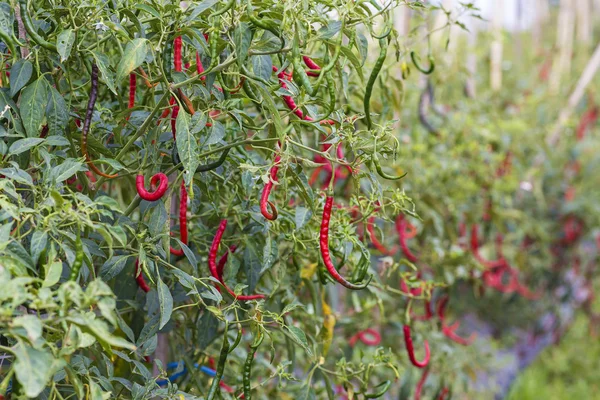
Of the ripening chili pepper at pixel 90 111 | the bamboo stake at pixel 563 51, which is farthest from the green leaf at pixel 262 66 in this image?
the bamboo stake at pixel 563 51

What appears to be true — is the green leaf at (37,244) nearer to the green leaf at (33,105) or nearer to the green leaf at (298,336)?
the green leaf at (33,105)

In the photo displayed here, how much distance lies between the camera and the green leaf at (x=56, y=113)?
3.20ft

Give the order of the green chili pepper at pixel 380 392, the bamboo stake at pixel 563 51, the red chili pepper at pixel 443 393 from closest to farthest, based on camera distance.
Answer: the green chili pepper at pixel 380 392 < the red chili pepper at pixel 443 393 < the bamboo stake at pixel 563 51

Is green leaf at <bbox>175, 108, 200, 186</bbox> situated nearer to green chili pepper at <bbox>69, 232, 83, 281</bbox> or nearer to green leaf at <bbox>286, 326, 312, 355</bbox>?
green chili pepper at <bbox>69, 232, 83, 281</bbox>

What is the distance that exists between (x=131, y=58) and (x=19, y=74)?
0.17 m

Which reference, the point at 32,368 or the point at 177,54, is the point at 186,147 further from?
the point at 32,368

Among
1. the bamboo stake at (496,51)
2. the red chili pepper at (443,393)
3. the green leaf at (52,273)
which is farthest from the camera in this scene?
the bamboo stake at (496,51)

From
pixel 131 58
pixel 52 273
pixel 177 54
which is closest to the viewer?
pixel 52 273

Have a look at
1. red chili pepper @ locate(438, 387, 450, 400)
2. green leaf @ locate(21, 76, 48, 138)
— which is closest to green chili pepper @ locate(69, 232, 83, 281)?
green leaf @ locate(21, 76, 48, 138)

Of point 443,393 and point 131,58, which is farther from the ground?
point 131,58

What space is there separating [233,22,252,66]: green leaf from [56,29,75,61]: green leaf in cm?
21

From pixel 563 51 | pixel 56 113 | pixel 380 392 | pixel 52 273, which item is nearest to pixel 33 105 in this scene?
pixel 56 113

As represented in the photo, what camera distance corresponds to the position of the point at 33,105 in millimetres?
955

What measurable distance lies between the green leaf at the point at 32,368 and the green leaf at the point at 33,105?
14.4 inches
